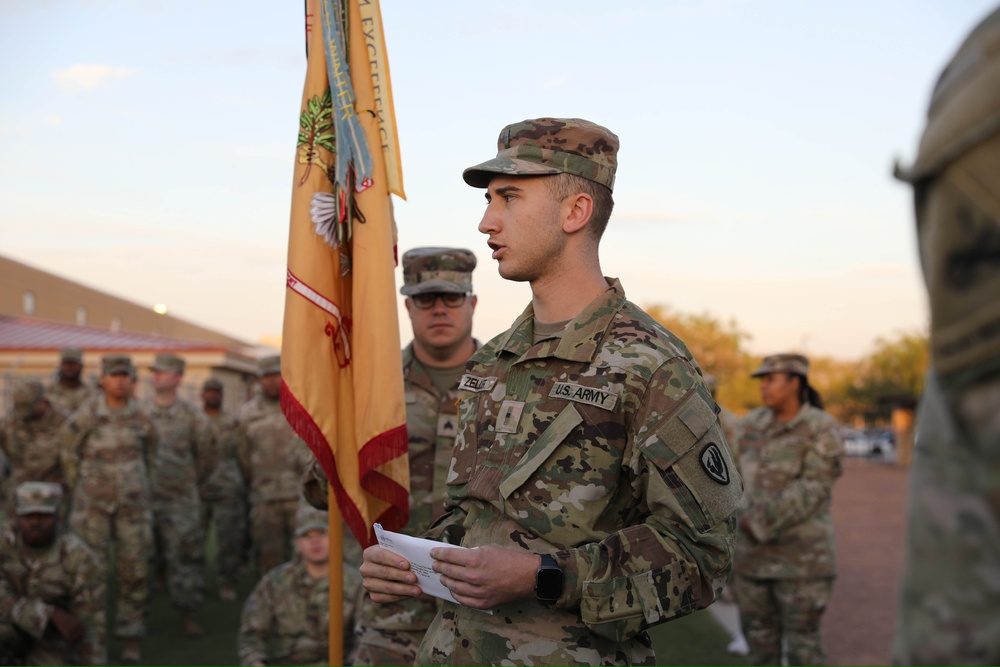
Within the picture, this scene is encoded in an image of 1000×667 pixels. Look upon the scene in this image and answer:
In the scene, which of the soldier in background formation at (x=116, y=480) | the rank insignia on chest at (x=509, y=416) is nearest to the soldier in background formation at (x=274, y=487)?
the soldier in background formation at (x=116, y=480)

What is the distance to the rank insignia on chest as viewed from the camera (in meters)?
2.62

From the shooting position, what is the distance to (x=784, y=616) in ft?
21.8

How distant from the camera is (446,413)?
4.58 m

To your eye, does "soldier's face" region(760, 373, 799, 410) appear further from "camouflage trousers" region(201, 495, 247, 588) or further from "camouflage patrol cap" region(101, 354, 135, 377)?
"camouflage trousers" region(201, 495, 247, 588)

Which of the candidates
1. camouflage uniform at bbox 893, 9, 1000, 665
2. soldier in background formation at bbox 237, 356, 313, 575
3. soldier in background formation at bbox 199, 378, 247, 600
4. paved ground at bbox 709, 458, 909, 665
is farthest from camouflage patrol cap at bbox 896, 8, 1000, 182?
soldier in background formation at bbox 199, 378, 247, 600

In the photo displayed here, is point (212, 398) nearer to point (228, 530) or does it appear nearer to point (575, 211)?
point (228, 530)

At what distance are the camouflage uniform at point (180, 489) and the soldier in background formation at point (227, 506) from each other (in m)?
0.57

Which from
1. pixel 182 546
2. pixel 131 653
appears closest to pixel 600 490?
pixel 131 653

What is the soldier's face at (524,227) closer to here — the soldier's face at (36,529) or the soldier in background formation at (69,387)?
the soldier's face at (36,529)

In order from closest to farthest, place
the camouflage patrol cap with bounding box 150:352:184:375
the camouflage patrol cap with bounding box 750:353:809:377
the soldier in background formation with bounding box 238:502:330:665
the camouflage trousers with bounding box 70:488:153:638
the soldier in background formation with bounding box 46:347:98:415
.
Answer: the soldier in background formation with bounding box 238:502:330:665 → the camouflage patrol cap with bounding box 750:353:809:377 → the camouflage trousers with bounding box 70:488:153:638 → the camouflage patrol cap with bounding box 150:352:184:375 → the soldier in background formation with bounding box 46:347:98:415

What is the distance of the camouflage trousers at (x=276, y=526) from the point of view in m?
10.4

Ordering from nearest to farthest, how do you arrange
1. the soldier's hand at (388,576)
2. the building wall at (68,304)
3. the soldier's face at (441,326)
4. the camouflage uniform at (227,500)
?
the soldier's hand at (388,576) → the soldier's face at (441,326) → the camouflage uniform at (227,500) → the building wall at (68,304)

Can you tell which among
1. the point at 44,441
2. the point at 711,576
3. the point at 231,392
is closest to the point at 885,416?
the point at 231,392

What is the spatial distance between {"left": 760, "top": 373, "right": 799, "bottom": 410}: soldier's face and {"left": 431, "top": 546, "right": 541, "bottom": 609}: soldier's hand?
5005 millimetres
